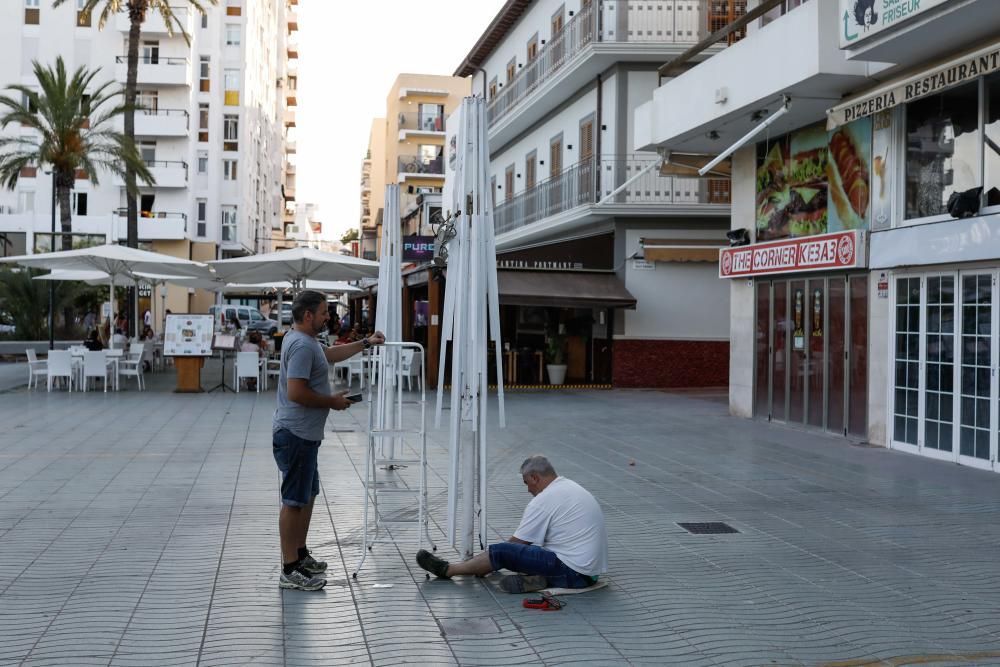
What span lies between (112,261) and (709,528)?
1709 centimetres

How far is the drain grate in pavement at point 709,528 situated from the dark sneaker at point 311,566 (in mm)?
3096

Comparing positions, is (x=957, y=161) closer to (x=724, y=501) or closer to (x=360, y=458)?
(x=724, y=501)

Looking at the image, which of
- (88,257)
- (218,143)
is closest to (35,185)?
(218,143)

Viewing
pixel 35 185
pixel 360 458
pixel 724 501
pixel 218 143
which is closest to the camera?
pixel 724 501

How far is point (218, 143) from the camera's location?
57.5 meters

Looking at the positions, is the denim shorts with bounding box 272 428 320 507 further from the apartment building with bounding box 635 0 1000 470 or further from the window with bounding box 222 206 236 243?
the window with bounding box 222 206 236 243

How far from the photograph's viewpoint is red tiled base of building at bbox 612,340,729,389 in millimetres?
23266

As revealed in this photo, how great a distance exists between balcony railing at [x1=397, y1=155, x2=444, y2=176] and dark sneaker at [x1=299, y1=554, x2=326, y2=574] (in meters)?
58.7

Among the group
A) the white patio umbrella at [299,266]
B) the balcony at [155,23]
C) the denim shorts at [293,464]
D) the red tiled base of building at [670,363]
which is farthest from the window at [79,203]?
the denim shorts at [293,464]

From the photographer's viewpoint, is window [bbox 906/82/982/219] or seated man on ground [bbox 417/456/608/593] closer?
seated man on ground [bbox 417/456/608/593]

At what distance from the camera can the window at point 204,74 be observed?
5659 centimetres

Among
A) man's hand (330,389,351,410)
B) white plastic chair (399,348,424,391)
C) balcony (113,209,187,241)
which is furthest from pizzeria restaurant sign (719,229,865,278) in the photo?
balcony (113,209,187,241)

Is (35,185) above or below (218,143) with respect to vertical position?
below

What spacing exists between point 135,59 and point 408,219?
22.3m
